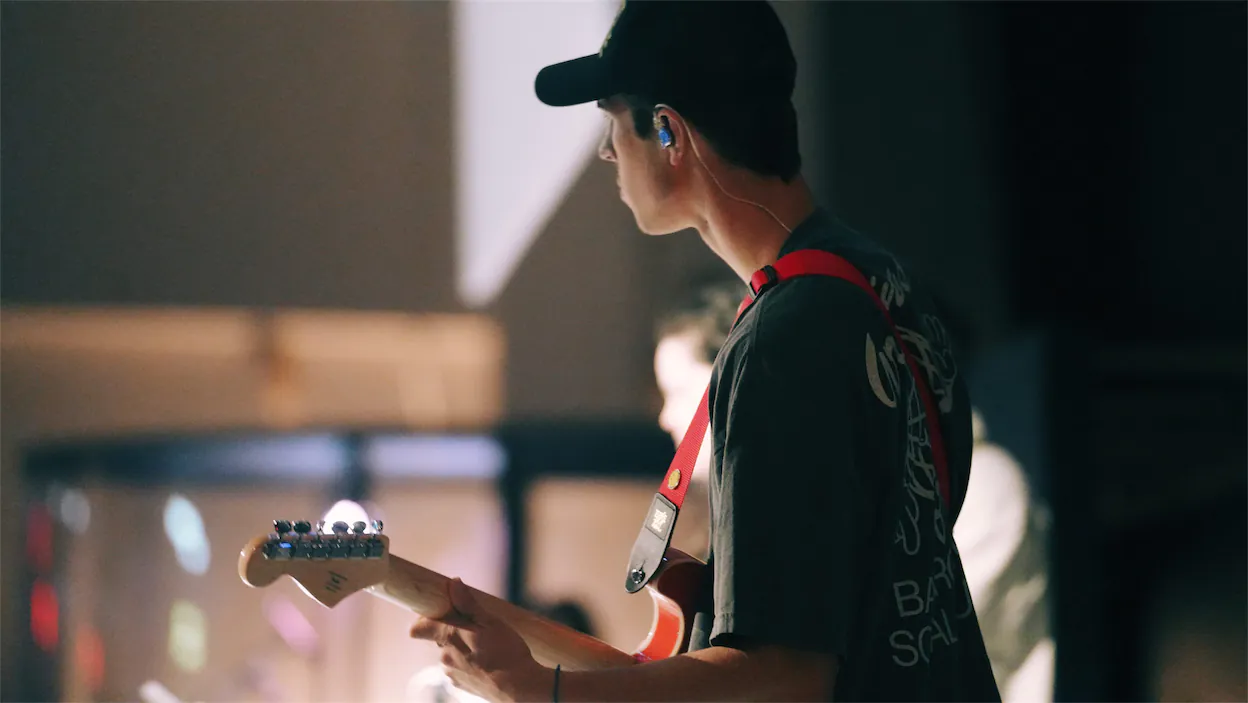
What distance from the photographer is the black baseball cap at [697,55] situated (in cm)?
108

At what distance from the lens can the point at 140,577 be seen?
2729 mm

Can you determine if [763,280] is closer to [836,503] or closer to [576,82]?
[836,503]

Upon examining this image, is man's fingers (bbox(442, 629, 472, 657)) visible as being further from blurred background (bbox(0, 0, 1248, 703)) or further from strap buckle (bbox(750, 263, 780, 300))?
blurred background (bbox(0, 0, 1248, 703))

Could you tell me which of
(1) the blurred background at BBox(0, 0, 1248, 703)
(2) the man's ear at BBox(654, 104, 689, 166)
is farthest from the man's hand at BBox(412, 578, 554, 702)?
(1) the blurred background at BBox(0, 0, 1248, 703)

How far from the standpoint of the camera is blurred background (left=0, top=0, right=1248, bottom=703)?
249cm

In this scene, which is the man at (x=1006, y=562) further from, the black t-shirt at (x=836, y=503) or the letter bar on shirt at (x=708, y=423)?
the black t-shirt at (x=836, y=503)

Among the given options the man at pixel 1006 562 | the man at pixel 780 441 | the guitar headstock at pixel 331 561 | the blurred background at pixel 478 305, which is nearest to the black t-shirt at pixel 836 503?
the man at pixel 780 441

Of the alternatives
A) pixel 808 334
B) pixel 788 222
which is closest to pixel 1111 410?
pixel 788 222

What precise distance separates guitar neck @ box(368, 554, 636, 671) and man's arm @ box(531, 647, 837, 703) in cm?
29

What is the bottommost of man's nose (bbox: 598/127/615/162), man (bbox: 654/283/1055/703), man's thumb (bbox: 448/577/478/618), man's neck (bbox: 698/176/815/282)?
man (bbox: 654/283/1055/703)

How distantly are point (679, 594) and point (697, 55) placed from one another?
0.58 meters

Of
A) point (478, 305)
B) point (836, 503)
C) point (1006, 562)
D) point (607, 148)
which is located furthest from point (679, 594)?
point (478, 305)

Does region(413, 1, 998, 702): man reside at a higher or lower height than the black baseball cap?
lower

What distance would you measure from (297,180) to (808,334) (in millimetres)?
2165
